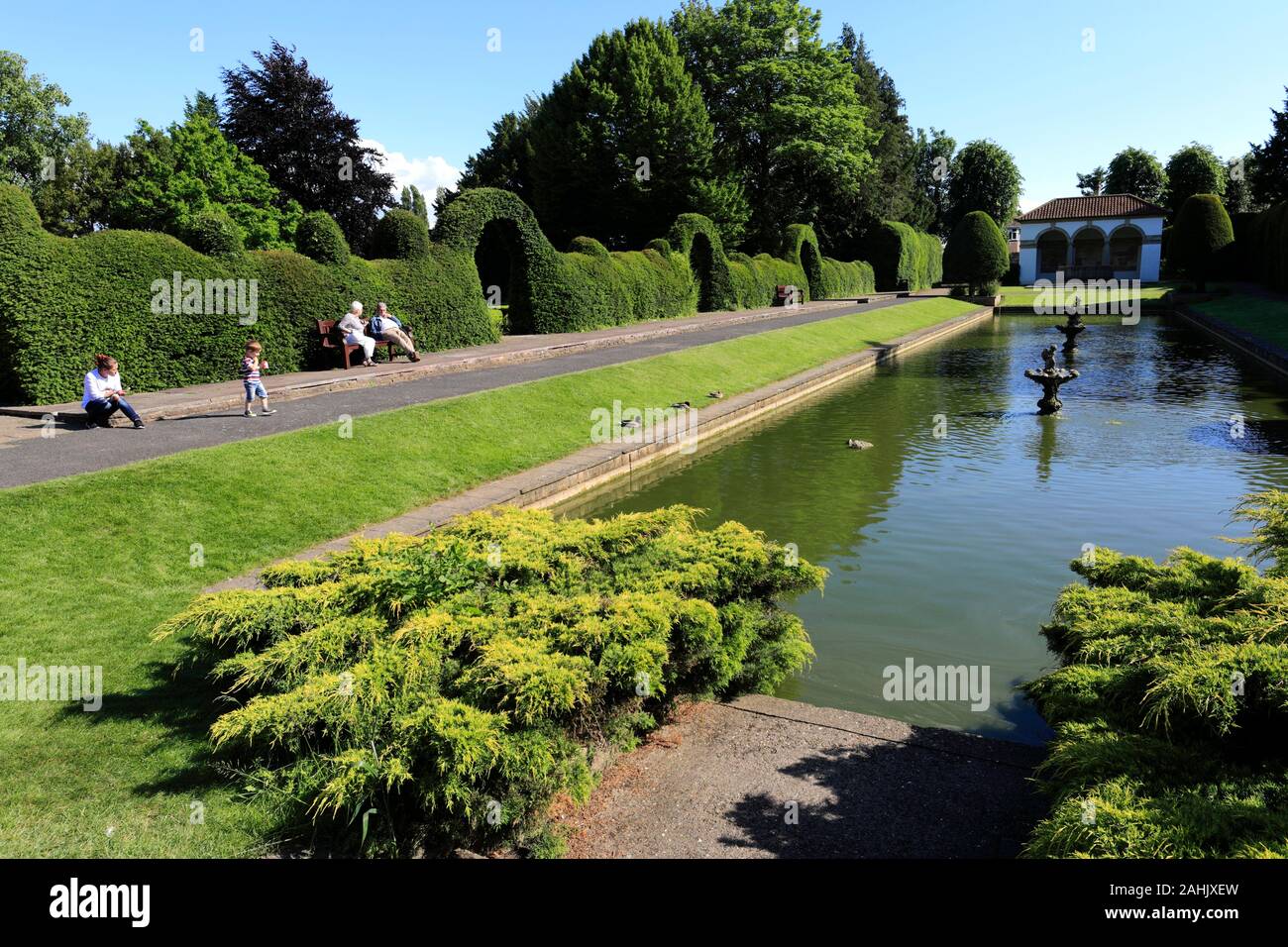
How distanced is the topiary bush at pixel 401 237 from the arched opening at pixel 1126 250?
68.0m

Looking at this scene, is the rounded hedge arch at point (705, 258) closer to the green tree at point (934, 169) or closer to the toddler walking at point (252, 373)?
the toddler walking at point (252, 373)

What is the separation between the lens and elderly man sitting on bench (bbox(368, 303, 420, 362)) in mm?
18719

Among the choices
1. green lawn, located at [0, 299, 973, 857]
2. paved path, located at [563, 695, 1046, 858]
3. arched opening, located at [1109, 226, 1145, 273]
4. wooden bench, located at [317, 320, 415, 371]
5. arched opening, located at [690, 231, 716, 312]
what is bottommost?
paved path, located at [563, 695, 1046, 858]

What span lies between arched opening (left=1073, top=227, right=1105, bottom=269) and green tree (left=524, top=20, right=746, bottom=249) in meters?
41.7

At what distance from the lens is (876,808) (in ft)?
13.9

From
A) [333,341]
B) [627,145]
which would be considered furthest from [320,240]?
[627,145]

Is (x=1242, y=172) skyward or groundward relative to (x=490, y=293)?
skyward

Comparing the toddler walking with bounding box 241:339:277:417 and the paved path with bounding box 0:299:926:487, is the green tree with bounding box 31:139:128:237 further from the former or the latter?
the toddler walking with bounding box 241:339:277:417

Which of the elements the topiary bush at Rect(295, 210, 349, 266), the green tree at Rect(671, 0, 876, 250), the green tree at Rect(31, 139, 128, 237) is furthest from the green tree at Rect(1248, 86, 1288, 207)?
the green tree at Rect(31, 139, 128, 237)

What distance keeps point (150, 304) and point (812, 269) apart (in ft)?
131
